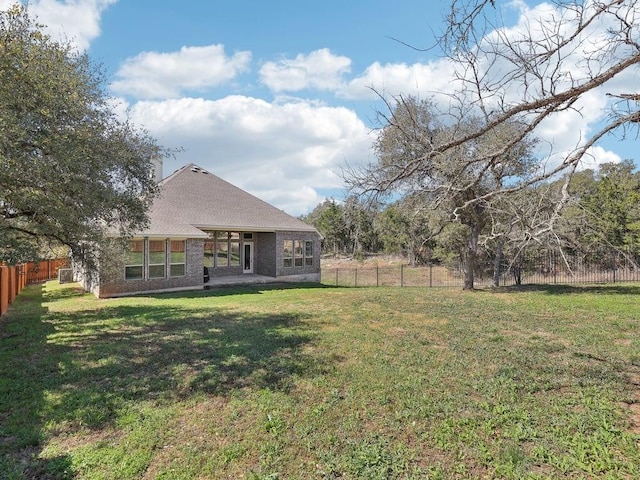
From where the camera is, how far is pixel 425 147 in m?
4.80

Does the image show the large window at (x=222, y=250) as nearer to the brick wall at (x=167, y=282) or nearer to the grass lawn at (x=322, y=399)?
the brick wall at (x=167, y=282)

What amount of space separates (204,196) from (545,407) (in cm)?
1931

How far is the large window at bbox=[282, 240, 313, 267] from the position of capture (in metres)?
21.5

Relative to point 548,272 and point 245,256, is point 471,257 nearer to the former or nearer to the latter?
point 548,272

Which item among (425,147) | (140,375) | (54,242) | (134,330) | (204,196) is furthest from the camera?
(204,196)

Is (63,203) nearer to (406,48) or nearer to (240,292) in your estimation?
(406,48)

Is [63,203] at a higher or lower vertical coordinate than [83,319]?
higher

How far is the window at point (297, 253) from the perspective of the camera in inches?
864

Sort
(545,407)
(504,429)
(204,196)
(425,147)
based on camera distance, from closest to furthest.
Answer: (504,429) < (545,407) < (425,147) < (204,196)

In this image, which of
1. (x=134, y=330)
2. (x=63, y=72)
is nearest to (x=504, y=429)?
(x=134, y=330)

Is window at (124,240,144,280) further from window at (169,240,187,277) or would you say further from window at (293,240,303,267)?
window at (293,240,303,267)

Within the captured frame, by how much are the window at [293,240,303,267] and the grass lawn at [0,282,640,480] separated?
505 inches

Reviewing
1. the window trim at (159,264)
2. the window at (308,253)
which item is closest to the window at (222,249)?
the window trim at (159,264)

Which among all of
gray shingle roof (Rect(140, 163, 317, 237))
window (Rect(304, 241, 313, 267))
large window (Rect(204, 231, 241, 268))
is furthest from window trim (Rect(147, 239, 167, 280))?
window (Rect(304, 241, 313, 267))
